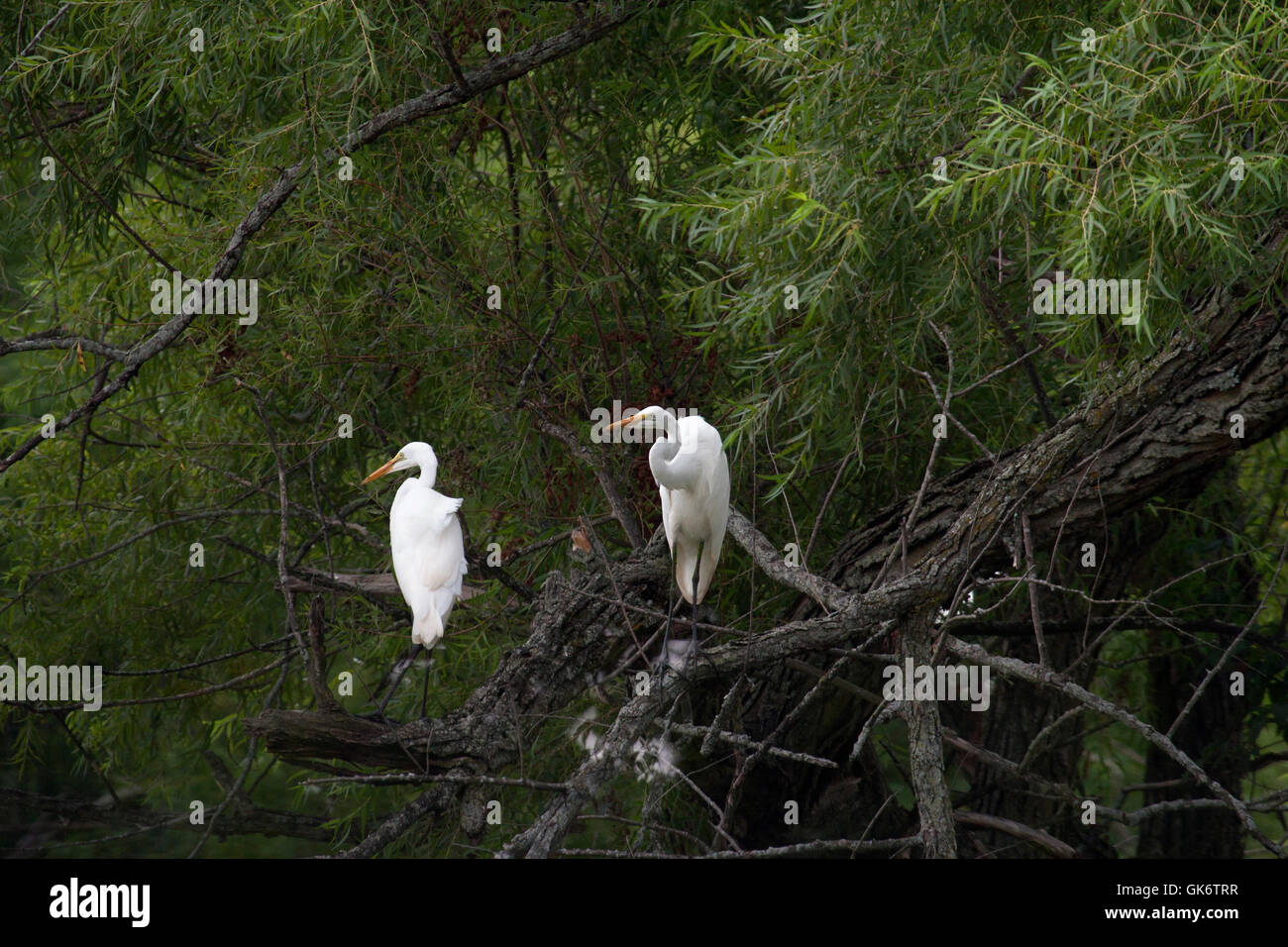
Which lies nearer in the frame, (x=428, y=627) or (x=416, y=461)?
(x=428, y=627)

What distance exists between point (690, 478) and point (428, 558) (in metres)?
0.52

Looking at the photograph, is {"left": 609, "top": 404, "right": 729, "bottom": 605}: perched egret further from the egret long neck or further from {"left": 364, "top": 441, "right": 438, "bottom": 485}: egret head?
{"left": 364, "top": 441, "right": 438, "bottom": 485}: egret head

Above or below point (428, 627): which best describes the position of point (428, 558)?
above

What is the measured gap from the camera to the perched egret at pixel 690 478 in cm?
236

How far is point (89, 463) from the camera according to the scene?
12.4 feet

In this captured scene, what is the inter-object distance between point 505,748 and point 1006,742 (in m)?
1.98

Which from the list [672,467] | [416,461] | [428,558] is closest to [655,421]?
[672,467]

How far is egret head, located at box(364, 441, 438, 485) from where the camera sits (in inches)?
107

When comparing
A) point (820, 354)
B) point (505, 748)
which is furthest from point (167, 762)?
point (820, 354)

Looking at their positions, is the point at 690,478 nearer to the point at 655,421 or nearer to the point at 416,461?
the point at 655,421

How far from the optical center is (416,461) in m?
2.79

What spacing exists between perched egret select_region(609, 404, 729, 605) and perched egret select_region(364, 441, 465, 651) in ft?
1.24

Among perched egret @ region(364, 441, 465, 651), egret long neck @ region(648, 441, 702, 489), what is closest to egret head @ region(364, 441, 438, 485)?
perched egret @ region(364, 441, 465, 651)

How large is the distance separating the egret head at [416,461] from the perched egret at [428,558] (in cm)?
22
